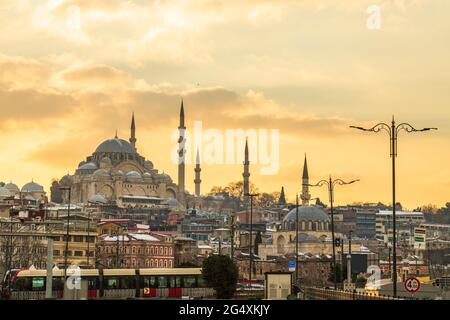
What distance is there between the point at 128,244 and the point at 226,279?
8069 cm

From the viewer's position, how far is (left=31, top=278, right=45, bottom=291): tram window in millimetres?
57594

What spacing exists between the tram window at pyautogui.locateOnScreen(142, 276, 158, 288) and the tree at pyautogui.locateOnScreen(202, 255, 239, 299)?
303 centimetres

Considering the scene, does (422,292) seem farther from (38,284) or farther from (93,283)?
(38,284)

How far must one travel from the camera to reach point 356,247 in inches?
7756

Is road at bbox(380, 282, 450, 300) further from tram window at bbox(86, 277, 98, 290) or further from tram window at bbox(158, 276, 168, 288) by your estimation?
tram window at bbox(86, 277, 98, 290)

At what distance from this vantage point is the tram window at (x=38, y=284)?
2267 inches

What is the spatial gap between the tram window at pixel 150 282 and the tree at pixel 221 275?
119 inches

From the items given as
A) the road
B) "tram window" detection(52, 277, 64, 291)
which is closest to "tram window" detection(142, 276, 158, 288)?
"tram window" detection(52, 277, 64, 291)

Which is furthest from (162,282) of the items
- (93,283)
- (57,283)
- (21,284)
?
(21,284)

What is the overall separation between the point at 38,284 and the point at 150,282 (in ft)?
22.8

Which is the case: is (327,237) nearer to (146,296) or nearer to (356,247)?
Result: (356,247)

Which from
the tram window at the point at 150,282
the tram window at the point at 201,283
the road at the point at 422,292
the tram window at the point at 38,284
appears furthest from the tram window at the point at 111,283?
the road at the point at 422,292
